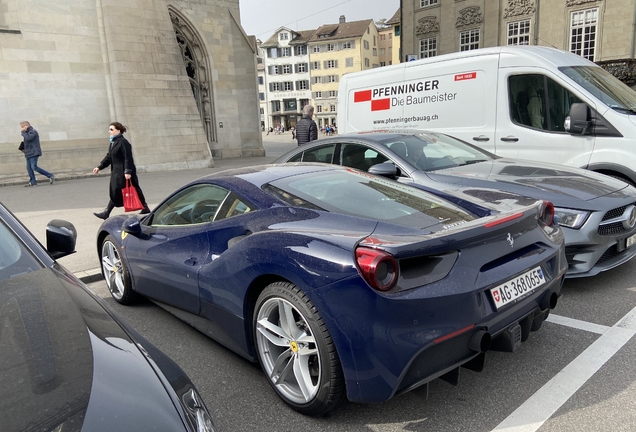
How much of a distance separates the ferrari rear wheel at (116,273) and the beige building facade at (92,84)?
13.1 meters

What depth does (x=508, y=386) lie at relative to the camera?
2.80 meters

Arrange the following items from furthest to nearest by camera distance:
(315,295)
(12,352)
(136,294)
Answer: (136,294)
(315,295)
(12,352)

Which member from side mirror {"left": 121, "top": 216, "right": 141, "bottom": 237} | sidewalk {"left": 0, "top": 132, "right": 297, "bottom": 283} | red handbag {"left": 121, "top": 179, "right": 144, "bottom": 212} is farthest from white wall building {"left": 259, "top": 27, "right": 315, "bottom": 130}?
side mirror {"left": 121, "top": 216, "right": 141, "bottom": 237}

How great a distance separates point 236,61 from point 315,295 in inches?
911

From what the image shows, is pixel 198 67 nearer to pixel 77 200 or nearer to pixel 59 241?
pixel 77 200

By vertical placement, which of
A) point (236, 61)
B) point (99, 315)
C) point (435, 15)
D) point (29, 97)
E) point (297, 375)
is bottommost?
point (297, 375)

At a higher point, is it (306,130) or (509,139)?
(306,130)

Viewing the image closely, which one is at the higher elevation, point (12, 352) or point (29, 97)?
point (29, 97)

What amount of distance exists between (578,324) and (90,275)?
4969 mm

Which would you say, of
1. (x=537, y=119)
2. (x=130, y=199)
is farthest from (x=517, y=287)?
(x=130, y=199)

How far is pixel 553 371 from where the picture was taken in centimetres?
294

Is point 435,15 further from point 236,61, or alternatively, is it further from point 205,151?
point 205,151

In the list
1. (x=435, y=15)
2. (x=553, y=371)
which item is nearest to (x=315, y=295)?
(x=553, y=371)

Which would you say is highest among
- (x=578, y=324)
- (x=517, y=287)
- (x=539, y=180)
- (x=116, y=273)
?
(x=539, y=180)
